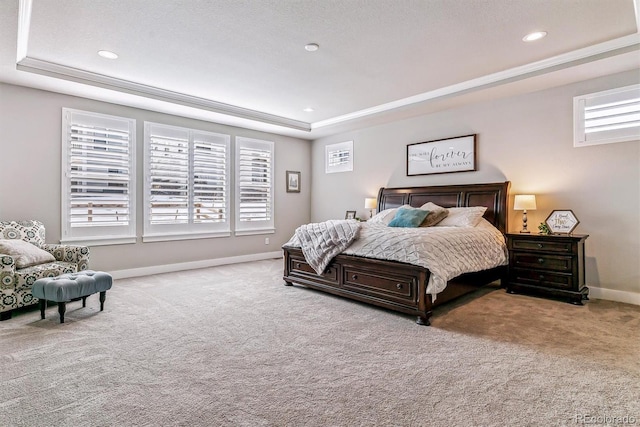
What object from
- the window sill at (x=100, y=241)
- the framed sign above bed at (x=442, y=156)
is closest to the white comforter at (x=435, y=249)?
the framed sign above bed at (x=442, y=156)

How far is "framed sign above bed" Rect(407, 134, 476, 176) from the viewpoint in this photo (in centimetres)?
505

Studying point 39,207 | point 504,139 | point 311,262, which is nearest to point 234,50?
point 311,262

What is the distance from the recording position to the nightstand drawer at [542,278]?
3.73m

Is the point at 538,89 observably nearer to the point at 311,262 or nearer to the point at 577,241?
the point at 577,241

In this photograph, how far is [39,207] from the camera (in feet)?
14.2

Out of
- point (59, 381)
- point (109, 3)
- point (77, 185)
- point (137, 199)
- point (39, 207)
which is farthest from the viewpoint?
point (137, 199)

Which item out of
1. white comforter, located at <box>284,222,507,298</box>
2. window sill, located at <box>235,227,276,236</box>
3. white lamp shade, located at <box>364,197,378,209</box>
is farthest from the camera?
window sill, located at <box>235,227,276,236</box>

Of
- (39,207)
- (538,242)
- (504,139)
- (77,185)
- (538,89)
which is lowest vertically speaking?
(538,242)

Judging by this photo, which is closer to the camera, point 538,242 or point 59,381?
point 59,381

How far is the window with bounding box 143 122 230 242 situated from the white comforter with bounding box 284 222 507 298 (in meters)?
3.17

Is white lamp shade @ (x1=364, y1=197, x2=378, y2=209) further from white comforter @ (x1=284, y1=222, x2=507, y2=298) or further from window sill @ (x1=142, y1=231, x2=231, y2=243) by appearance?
window sill @ (x1=142, y1=231, x2=231, y2=243)

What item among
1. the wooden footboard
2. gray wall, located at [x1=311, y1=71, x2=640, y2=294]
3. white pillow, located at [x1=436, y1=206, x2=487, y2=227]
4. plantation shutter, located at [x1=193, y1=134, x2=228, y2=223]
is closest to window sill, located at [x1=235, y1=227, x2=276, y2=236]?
plantation shutter, located at [x1=193, y1=134, x2=228, y2=223]

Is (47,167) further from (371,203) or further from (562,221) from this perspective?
(562,221)

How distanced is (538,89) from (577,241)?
2.02m
